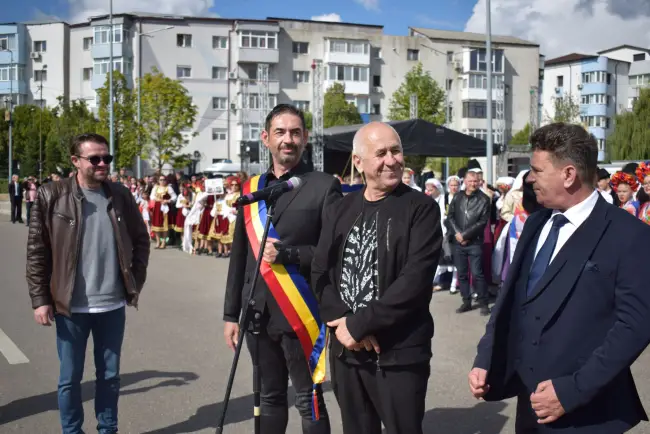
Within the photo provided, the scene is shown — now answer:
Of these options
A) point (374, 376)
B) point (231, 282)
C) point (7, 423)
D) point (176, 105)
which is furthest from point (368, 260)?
point (176, 105)

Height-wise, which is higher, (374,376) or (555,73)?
(555,73)

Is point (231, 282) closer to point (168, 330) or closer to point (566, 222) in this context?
point (566, 222)

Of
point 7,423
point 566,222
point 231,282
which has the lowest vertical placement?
point 7,423

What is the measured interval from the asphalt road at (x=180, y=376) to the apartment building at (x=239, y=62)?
53.9 metres

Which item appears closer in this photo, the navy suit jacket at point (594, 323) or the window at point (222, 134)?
the navy suit jacket at point (594, 323)

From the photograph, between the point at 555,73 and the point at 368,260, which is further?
the point at 555,73

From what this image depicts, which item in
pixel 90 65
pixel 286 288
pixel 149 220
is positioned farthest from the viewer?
pixel 90 65

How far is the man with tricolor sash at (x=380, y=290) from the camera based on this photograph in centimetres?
313

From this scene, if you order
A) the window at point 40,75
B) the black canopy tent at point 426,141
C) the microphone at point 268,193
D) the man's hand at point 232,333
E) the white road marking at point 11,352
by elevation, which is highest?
the window at point 40,75

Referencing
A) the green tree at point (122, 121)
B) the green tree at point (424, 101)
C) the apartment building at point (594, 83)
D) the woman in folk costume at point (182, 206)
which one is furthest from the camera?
the apartment building at point (594, 83)

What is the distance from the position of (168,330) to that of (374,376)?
570 centimetres

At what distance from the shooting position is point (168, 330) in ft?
28.0

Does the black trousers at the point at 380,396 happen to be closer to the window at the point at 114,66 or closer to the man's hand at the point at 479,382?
the man's hand at the point at 479,382

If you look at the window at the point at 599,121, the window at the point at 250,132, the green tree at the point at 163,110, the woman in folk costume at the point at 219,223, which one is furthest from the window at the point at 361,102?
the woman in folk costume at the point at 219,223
